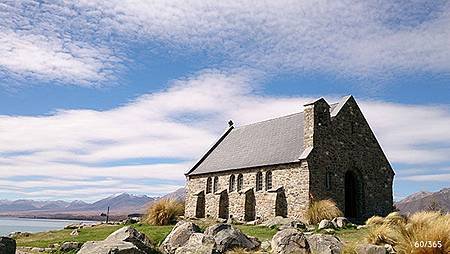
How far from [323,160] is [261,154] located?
6506 mm

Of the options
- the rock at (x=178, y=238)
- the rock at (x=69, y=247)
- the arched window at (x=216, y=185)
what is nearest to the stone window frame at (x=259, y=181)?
the arched window at (x=216, y=185)

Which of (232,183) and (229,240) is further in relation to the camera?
(232,183)

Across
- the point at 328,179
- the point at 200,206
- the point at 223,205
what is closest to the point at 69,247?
the point at 328,179

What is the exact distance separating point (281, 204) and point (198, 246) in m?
18.0

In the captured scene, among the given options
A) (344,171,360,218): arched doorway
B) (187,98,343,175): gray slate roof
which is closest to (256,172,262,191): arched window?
(187,98,343,175): gray slate roof

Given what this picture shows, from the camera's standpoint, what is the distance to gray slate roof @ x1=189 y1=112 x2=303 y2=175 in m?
34.8

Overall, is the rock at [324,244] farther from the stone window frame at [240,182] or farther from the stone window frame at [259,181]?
the stone window frame at [240,182]

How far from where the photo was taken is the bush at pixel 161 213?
31.8 metres

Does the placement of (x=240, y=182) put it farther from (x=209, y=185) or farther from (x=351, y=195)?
(x=351, y=195)

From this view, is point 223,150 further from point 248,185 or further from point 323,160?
point 323,160

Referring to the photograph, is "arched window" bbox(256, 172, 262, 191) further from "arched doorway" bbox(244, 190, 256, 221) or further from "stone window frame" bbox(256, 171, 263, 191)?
"arched doorway" bbox(244, 190, 256, 221)

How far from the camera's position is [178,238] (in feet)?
57.1

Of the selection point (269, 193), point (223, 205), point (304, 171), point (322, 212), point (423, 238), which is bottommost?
point (423, 238)

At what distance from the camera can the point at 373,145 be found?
36312mm
